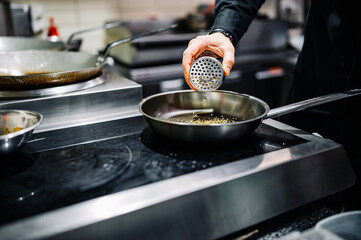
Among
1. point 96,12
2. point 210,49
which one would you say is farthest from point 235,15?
point 96,12

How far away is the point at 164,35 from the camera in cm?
239

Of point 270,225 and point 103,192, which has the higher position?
point 103,192

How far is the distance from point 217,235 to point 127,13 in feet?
8.72

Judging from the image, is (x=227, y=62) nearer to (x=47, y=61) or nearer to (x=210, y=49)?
(x=210, y=49)

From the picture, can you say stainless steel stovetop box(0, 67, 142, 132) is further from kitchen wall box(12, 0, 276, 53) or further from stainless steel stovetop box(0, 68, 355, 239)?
kitchen wall box(12, 0, 276, 53)

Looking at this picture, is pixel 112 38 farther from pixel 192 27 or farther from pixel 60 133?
pixel 60 133

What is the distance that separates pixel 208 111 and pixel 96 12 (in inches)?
87.9

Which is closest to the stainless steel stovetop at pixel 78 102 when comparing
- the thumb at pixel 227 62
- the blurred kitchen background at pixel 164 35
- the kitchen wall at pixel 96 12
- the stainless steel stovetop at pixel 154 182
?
the stainless steel stovetop at pixel 154 182

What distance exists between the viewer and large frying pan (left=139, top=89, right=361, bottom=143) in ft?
2.39

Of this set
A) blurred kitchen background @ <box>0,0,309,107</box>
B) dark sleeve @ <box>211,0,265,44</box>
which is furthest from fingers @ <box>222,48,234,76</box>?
blurred kitchen background @ <box>0,0,309,107</box>

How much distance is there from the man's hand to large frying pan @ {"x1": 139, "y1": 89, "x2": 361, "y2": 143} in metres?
0.07

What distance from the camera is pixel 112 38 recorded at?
2.63 m

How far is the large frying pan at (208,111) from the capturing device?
28.7 inches

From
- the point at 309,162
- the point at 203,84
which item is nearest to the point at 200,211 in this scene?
the point at 309,162
